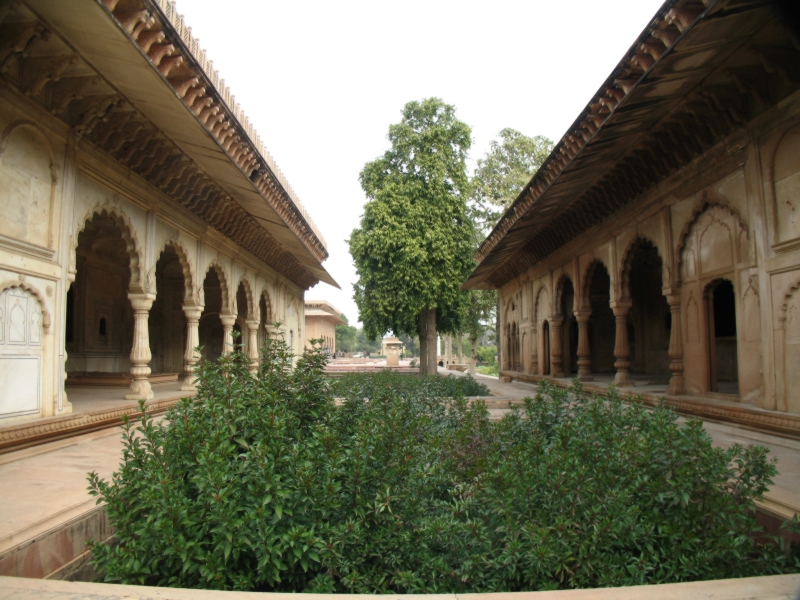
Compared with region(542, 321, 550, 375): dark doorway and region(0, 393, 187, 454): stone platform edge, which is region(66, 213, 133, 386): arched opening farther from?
region(542, 321, 550, 375): dark doorway

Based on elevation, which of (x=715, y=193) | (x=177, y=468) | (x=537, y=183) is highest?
(x=537, y=183)

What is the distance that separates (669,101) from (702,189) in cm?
158

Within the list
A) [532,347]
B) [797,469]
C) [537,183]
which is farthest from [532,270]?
[797,469]

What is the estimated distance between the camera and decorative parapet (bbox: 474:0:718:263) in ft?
16.2

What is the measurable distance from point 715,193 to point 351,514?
683cm

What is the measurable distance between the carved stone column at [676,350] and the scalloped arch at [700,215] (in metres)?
0.34

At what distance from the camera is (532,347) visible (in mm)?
17469

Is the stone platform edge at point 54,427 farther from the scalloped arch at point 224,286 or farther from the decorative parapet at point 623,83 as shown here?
the decorative parapet at point 623,83

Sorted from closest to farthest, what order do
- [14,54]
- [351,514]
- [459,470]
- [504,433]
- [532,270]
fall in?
[351,514] → [459,470] → [504,433] → [14,54] → [532,270]

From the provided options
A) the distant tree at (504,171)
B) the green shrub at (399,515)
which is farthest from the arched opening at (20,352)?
the distant tree at (504,171)

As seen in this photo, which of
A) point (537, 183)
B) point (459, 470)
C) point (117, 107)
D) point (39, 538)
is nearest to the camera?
point (39, 538)

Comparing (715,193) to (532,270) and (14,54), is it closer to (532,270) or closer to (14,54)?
(14,54)

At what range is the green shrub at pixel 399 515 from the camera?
2.84m

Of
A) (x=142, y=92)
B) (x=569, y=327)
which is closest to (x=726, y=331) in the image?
(x=569, y=327)
